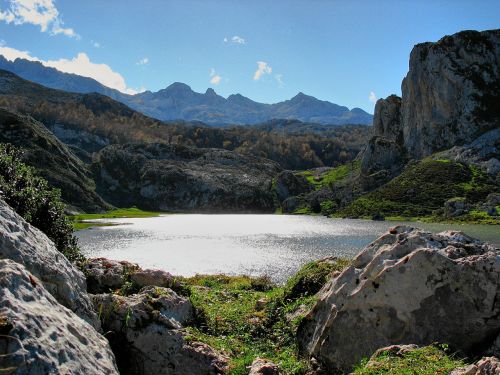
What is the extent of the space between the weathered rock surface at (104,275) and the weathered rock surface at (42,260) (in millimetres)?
6664

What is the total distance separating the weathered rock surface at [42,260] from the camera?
11.5 metres

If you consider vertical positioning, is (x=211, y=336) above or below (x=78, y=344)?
below

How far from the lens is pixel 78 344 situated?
9625 millimetres

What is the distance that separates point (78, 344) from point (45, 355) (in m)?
1.38

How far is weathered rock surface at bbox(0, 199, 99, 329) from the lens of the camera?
451 inches

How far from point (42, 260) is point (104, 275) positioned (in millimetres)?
8623

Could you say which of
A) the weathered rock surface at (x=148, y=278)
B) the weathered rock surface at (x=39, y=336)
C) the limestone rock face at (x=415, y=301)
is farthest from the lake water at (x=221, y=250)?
the weathered rock surface at (x=39, y=336)

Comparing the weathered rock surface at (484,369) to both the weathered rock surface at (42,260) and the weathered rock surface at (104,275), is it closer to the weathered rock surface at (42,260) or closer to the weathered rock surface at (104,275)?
the weathered rock surface at (42,260)

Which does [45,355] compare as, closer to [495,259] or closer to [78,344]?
[78,344]

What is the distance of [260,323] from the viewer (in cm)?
2062

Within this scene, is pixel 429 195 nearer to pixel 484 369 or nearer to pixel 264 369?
pixel 264 369

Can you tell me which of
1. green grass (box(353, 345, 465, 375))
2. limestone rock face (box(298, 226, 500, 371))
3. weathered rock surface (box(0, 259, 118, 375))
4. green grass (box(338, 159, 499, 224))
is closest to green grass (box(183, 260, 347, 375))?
limestone rock face (box(298, 226, 500, 371))

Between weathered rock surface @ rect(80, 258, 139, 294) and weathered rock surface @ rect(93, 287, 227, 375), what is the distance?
4.52 meters

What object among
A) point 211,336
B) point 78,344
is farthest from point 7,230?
point 211,336
